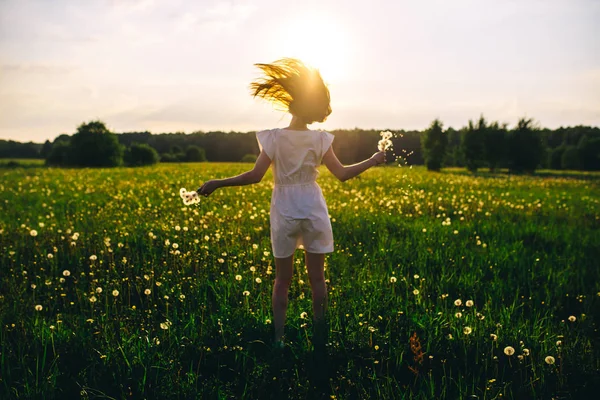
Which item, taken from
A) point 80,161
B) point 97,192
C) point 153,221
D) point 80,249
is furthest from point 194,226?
point 80,161

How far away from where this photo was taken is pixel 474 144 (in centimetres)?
5003

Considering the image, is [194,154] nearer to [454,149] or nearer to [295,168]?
[454,149]

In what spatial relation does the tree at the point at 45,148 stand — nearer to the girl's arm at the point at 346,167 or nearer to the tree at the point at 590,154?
the girl's arm at the point at 346,167

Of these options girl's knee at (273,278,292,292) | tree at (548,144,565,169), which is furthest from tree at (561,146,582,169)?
girl's knee at (273,278,292,292)

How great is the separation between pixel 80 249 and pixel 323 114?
4075 mm

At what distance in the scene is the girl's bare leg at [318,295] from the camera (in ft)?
10.5

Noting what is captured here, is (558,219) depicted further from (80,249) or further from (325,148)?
(80,249)

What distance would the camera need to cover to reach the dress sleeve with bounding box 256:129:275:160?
320 cm

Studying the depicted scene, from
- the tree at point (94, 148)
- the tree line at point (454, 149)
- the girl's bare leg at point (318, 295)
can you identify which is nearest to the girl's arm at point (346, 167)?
the girl's bare leg at point (318, 295)

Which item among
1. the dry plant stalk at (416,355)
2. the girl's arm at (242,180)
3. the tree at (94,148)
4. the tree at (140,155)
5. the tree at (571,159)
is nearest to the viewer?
the dry plant stalk at (416,355)

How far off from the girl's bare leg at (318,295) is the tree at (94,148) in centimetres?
5899

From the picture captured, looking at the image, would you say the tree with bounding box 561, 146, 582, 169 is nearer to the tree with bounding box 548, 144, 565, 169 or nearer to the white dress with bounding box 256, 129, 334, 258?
the tree with bounding box 548, 144, 565, 169

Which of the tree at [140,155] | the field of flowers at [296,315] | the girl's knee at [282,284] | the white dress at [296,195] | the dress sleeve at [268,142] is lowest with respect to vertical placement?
the field of flowers at [296,315]

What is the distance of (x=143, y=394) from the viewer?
2.61m
